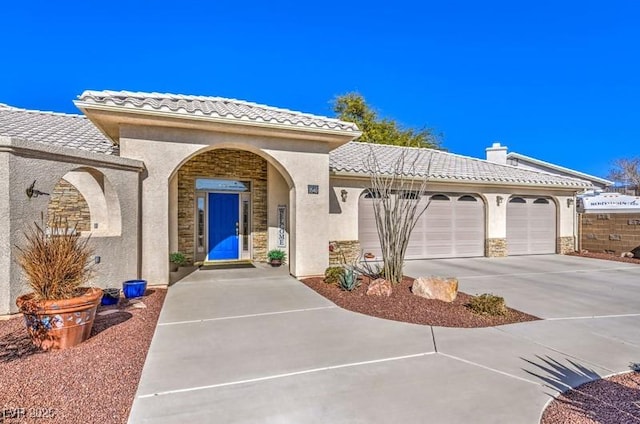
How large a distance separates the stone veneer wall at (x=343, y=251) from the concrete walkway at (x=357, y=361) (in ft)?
13.7

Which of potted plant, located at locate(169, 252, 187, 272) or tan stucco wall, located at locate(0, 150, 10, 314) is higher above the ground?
tan stucco wall, located at locate(0, 150, 10, 314)

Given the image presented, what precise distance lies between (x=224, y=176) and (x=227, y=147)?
3.10 m

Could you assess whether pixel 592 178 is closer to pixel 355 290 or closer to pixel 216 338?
pixel 355 290

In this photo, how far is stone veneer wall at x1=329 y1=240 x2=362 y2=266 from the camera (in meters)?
12.2

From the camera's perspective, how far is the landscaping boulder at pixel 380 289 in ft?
25.0

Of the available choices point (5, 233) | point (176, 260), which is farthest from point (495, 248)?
point (5, 233)

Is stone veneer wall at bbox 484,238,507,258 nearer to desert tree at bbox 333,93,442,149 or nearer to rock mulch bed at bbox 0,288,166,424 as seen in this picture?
rock mulch bed at bbox 0,288,166,424

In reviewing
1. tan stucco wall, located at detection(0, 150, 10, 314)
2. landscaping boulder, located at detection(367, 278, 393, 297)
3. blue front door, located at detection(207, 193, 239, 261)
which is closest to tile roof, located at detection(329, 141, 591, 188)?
Result: blue front door, located at detection(207, 193, 239, 261)

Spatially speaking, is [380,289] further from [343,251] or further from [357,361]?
[343,251]

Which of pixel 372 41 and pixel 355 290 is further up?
pixel 372 41

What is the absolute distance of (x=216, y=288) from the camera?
8609 mm

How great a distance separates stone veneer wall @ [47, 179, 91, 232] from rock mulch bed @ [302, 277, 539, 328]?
7.38 m

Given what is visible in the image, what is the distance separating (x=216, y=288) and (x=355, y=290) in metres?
3.20

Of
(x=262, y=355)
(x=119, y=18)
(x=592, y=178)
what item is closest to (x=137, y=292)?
(x=262, y=355)
